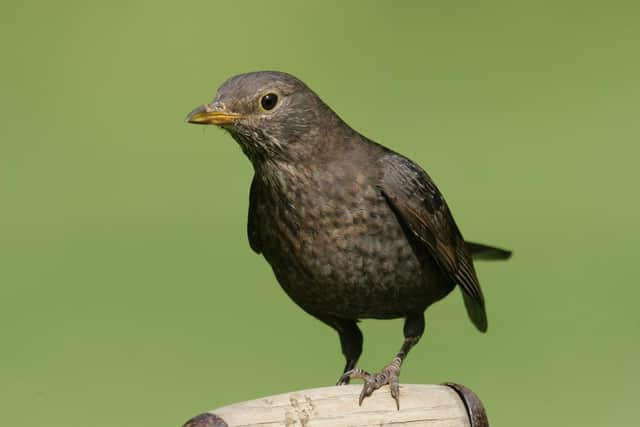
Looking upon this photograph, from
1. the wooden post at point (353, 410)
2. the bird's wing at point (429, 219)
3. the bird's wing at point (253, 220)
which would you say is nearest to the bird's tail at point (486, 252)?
the bird's wing at point (429, 219)

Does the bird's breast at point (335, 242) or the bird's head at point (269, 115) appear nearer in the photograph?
the bird's head at point (269, 115)

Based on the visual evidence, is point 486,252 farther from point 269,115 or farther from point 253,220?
point 269,115

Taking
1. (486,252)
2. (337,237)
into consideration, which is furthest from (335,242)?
(486,252)

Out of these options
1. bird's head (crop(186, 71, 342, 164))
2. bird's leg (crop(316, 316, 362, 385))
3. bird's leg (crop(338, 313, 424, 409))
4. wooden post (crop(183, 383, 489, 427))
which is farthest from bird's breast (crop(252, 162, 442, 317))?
wooden post (crop(183, 383, 489, 427))

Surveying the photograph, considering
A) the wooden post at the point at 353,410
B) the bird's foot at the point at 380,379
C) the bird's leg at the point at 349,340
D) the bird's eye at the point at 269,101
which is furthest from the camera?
the bird's leg at the point at 349,340

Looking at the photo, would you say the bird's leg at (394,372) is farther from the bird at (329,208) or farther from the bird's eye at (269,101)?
the bird's eye at (269,101)

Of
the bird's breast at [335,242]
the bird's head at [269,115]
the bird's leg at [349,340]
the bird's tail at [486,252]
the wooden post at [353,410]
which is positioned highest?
the bird's head at [269,115]

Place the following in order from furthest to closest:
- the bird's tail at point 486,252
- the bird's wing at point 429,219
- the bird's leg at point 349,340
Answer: the bird's tail at point 486,252 < the bird's leg at point 349,340 < the bird's wing at point 429,219

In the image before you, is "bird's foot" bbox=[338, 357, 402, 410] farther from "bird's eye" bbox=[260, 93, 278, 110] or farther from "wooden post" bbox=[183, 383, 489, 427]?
"bird's eye" bbox=[260, 93, 278, 110]

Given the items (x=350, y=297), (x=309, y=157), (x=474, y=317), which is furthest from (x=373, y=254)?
(x=474, y=317)
